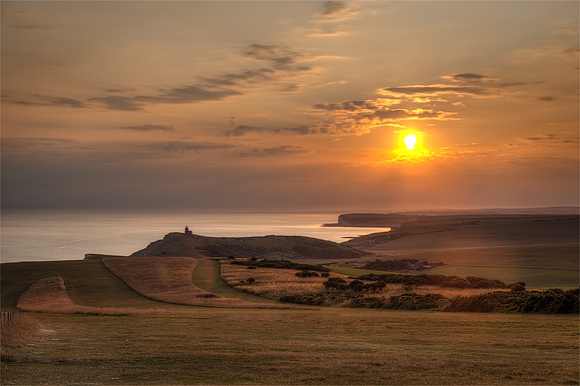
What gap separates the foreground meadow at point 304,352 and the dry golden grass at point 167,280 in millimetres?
18294

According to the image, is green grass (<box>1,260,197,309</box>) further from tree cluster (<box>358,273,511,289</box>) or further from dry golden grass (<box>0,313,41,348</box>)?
tree cluster (<box>358,273,511,289</box>)

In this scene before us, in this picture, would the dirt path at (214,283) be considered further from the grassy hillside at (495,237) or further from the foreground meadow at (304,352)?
the grassy hillside at (495,237)

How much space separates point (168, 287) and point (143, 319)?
1060 inches

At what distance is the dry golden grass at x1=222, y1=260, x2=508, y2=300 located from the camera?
5103cm

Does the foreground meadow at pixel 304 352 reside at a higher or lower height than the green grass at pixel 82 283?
higher

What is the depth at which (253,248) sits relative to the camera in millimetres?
154625

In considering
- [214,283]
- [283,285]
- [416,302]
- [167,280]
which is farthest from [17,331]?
[167,280]

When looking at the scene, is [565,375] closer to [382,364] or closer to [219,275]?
[382,364]

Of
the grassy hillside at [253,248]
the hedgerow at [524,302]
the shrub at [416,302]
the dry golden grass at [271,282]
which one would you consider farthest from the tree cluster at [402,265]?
the hedgerow at [524,302]

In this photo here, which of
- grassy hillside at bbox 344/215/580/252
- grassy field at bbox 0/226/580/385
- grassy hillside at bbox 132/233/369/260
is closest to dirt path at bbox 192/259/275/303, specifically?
grassy field at bbox 0/226/580/385

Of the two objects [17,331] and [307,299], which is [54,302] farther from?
[17,331]

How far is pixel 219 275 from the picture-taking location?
235ft

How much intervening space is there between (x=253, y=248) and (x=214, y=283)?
296ft

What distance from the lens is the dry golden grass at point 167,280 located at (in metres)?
49.8
